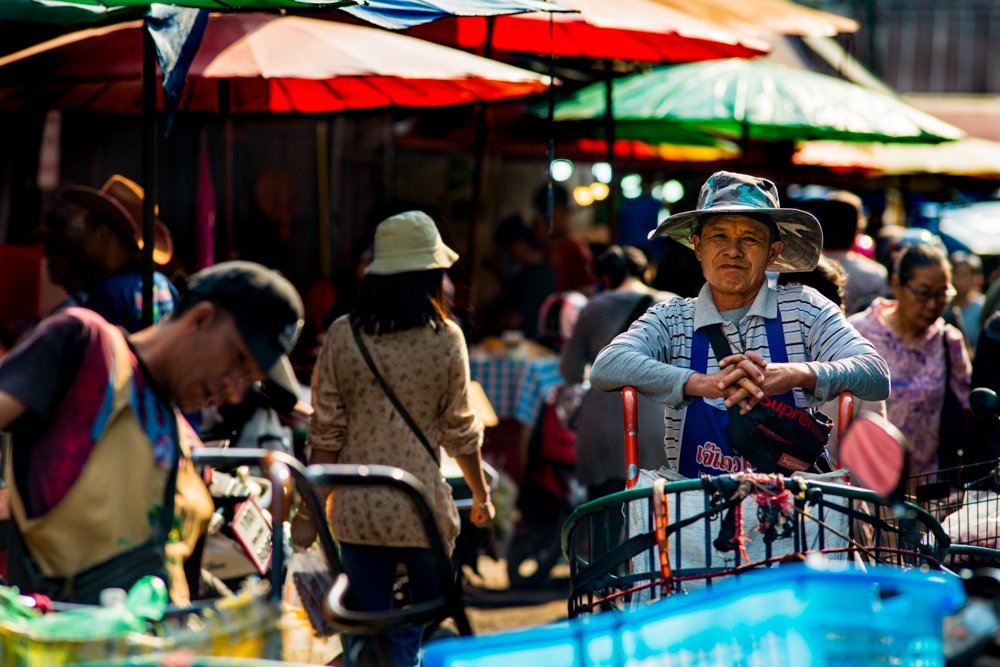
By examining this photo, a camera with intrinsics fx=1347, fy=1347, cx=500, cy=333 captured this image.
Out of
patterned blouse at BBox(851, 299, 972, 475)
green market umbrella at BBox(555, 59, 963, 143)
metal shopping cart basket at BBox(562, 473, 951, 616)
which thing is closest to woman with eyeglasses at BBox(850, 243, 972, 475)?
patterned blouse at BBox(851, 299, 972, 475)

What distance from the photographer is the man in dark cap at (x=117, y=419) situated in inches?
115

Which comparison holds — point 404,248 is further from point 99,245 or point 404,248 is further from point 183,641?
point 183,641

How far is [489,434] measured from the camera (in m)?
10.2

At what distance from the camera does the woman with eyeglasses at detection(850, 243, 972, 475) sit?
6254 millimetres

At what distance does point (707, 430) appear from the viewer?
4.10 m

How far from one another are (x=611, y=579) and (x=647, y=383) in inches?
27.4

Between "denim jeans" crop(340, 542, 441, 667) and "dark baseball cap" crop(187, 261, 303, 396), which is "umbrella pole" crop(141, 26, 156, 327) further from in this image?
"dark baseball cap" crop(187, 261, 303, 396)

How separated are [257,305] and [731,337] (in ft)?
5.73

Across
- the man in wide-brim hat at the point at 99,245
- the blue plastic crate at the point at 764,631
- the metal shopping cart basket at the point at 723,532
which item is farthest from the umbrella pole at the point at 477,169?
the blue plastic crate at the point at 764,631

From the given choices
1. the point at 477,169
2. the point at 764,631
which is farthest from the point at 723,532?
the point at 477,169

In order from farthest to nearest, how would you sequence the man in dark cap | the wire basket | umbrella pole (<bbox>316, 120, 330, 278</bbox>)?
umbrella pole (<bbox>316, 120, 330, 278</bbox>), the man in dark cap, the wire basket

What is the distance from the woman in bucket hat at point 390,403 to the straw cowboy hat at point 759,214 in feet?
3.15

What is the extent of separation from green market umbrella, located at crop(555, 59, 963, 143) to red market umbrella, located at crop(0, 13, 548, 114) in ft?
5.86

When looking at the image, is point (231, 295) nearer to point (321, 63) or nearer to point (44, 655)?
point (44, 655)
